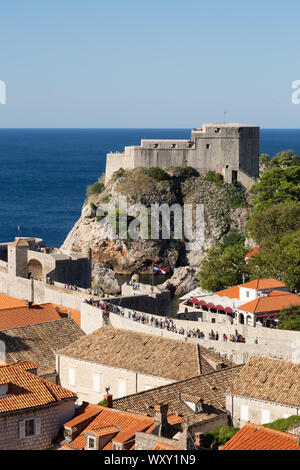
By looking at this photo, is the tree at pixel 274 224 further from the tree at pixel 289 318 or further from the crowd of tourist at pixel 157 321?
the crowd of tourist at pixel 157 321

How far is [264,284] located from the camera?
52.0 metres

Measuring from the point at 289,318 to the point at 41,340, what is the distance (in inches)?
451

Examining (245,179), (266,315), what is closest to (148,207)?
(245,179)

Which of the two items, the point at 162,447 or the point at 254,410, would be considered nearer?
the point at 162,447

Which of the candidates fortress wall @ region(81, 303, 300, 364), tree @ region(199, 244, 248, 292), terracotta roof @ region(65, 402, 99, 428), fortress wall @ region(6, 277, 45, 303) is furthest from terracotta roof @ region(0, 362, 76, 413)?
tree @ region(199, 244, 248, 292)

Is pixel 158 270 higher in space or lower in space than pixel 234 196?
lower

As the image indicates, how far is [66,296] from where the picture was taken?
50.2m

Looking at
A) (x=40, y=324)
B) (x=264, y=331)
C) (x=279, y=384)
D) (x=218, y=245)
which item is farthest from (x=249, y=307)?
(x=218, y=245)

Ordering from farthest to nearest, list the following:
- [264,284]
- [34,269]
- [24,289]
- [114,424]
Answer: [34,269] → [24,289] → [264,284] → [114,424]

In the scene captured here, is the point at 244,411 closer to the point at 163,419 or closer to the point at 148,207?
the point at 163,419

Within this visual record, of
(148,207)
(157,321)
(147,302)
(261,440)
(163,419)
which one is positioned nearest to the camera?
(261,440)

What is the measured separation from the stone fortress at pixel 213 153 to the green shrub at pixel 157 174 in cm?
97

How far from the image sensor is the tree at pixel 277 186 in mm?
81562

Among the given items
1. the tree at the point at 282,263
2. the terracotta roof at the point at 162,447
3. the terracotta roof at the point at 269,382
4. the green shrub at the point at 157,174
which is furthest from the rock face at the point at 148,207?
the terracotta roof at the point at 162,447
